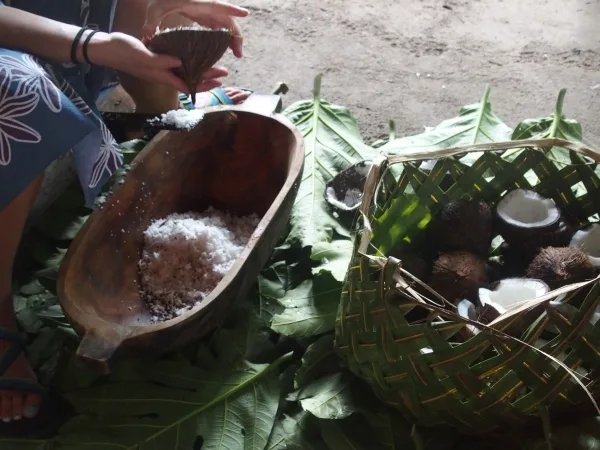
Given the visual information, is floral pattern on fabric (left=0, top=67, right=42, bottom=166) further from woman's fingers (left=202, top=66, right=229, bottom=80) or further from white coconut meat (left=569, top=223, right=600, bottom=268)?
white coconut meat (left=569, top=223, right=600, bottom=268)

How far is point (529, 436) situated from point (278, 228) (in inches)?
16.1

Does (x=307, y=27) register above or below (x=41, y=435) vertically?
above

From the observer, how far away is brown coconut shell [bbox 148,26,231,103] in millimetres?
825

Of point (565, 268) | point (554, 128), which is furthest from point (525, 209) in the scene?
point (554, 128)

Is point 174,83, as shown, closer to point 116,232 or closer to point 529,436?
point 116,232

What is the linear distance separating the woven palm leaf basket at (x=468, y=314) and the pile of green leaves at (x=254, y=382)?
0.04 metres

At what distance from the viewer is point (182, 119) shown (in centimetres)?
94

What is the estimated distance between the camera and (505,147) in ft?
2.53

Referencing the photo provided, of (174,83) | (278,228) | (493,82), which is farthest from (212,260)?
(493,82)

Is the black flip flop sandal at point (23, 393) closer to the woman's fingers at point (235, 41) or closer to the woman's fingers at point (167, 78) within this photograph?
the woman's fingers at point (167, 78)

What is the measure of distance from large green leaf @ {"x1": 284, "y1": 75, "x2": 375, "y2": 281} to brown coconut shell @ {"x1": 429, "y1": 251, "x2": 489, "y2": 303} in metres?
0.14

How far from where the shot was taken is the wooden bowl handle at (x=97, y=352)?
676 mm

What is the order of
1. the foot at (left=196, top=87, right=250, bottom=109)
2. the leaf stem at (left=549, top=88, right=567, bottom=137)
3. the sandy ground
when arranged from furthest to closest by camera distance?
the sandy ground, the foot at (left=196, top=87, right=250, bottom=109), the leaf stem at (left=549, top=88, right=567, bottom=137)

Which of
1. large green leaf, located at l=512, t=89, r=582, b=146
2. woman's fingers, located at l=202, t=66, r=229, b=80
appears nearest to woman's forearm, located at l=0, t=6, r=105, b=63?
woman's fingers, located at l=202, t=66, r=229, b=80
